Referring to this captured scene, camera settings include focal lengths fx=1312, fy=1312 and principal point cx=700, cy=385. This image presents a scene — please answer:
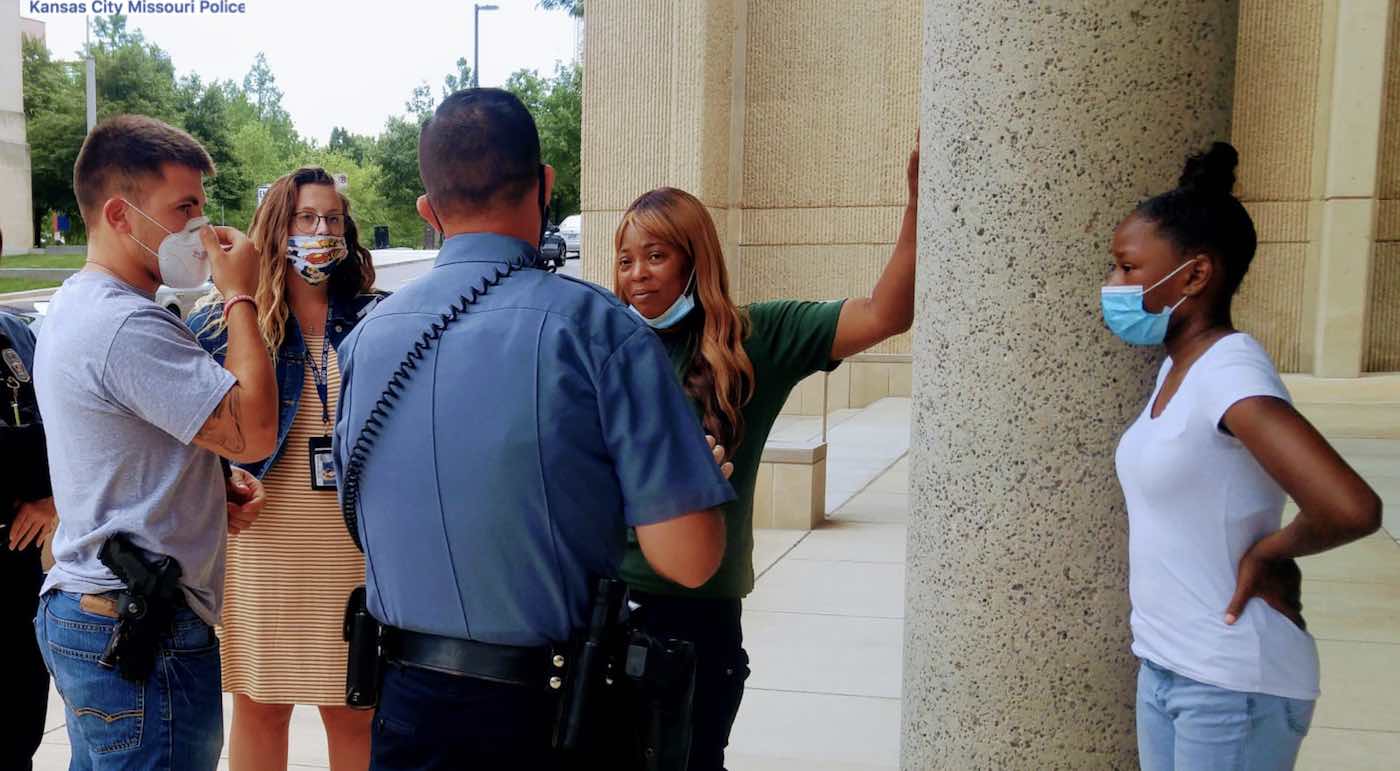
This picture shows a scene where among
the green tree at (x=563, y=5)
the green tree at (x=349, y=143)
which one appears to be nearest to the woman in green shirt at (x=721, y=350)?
the green tree at (x=563, y=5)

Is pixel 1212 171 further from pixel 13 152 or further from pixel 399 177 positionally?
pixel 399 177

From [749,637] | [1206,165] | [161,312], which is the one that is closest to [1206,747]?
[1206,165]

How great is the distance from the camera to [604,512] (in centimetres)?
210

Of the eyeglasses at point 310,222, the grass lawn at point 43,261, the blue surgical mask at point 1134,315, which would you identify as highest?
the eyeglasses at point 310,222

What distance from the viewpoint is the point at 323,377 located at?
12.2ft

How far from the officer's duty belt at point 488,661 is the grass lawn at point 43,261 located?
3738 cm

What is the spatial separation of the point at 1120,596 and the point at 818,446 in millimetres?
5977

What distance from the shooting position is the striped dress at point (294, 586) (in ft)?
12.0

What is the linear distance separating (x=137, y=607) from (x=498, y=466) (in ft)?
3.47

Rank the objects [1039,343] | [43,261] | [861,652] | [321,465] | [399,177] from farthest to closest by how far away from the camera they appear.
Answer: [399,177], [43,261], [861,652], [321,465], [1039,343]

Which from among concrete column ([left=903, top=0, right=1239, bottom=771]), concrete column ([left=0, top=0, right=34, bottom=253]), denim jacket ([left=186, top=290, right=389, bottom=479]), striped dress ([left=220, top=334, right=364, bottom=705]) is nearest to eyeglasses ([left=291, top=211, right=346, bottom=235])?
denim jacket ([left=186, top=290, right=389, bottom=479])

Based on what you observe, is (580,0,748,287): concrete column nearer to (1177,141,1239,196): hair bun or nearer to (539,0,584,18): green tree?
(1177,141,1239,196): hair bun

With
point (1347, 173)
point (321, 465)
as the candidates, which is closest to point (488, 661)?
point (321, 465)

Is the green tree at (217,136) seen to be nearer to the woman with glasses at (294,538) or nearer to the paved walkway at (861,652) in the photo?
the paved walkway at (861,652)
